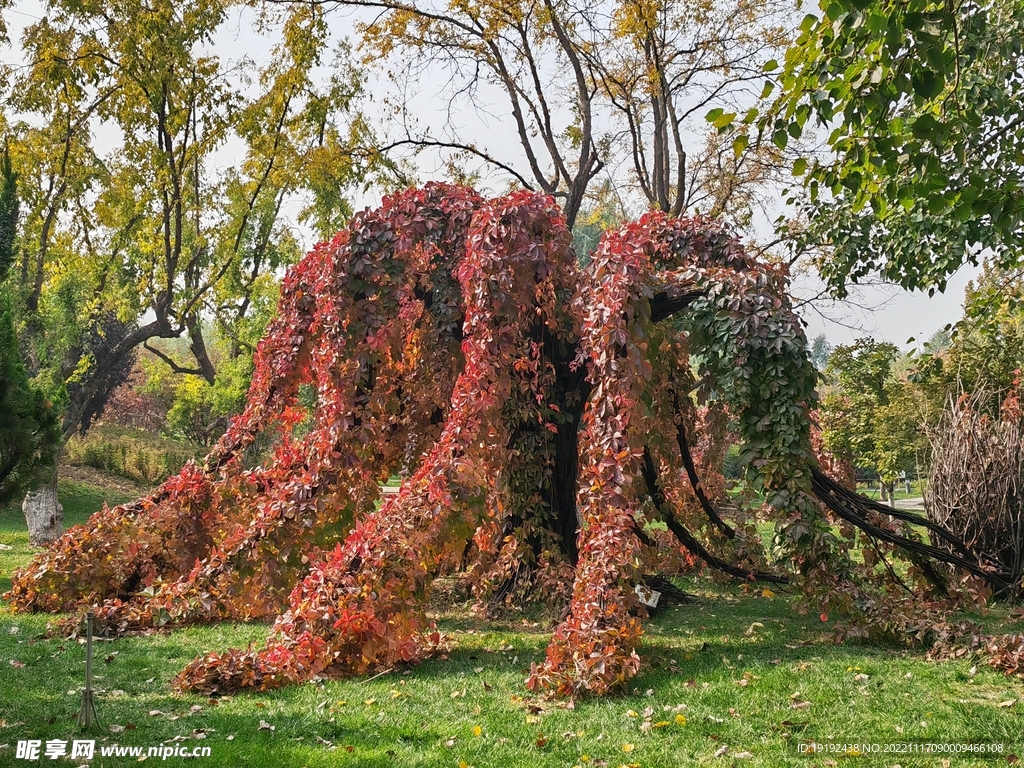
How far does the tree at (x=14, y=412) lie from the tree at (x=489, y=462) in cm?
80

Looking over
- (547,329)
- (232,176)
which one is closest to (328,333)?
(547,329)

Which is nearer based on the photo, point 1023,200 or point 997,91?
point 1023,200

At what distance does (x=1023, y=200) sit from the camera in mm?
3904

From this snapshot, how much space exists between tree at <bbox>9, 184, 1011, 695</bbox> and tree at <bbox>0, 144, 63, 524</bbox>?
799mm

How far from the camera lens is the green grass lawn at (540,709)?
3.63 meters

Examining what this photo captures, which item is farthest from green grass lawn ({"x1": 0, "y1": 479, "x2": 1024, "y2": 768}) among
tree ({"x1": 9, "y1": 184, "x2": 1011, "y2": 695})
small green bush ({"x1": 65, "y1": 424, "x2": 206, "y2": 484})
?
small green bush ({"x1": 65, "y1": 424, "x2": 206, "y2": 484})

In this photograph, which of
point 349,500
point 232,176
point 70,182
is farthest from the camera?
point 232,176

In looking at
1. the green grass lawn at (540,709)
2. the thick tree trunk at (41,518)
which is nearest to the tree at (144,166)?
the thick tree trunk at (41,518)

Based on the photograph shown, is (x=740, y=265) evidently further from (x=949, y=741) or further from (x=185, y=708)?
(x=185, y=708)

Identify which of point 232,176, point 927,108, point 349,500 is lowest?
point 349,500

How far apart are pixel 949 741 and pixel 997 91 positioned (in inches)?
232

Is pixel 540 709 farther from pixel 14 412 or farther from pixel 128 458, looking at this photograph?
pixel 128 458

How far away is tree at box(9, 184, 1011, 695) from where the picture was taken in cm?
485

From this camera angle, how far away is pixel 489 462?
18.2 ft
